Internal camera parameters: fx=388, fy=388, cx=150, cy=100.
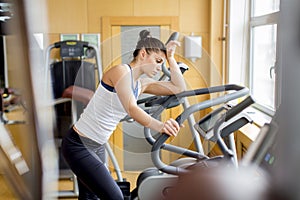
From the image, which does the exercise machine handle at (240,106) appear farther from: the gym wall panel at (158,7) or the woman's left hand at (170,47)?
the gym wall panel at (158,7)

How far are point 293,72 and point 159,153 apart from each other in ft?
4.53

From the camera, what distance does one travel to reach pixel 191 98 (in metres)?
1.74

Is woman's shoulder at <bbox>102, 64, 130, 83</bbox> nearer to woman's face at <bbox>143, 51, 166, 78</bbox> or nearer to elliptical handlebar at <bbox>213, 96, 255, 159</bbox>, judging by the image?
woman's face at <bbox>143, 51, 166, 78</bbox>

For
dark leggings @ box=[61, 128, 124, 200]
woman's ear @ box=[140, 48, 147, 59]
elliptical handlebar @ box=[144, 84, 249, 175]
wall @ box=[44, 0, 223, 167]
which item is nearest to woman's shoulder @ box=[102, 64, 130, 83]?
woman's ear @ box=[140, 48, 147, 59]

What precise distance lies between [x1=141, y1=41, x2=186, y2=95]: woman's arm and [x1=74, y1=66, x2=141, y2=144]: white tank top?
15 cm

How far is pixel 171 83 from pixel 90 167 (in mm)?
566

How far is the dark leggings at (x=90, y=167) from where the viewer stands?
6.05 feet

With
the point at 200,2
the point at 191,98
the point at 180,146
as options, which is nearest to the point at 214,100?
the point at 191,98

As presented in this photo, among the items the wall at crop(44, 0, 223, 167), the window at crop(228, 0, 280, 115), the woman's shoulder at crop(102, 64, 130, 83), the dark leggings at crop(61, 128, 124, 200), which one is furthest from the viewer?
the wall at crop(44, 0, 223, 167)

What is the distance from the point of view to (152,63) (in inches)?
51.2

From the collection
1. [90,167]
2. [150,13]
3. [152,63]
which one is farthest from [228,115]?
[150,13]

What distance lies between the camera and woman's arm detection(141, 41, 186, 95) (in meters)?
1.49

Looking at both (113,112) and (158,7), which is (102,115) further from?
(158,7)

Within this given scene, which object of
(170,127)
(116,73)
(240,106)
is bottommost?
(170,127)
